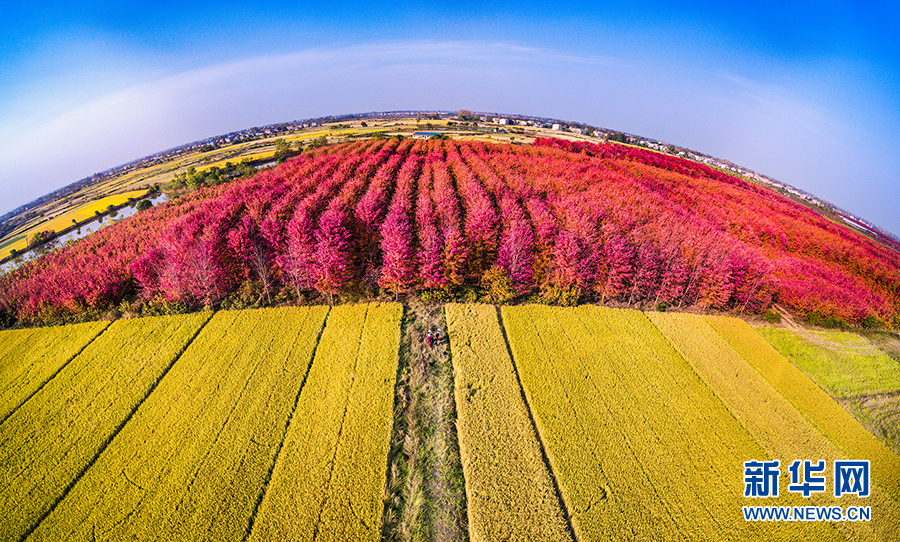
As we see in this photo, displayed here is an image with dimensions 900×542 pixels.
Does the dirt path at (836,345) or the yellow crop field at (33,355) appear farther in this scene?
the dirt path at (836,345)

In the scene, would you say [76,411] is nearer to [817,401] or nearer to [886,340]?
[817,401]

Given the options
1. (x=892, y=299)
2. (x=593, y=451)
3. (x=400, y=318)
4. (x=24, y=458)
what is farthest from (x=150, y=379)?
(x=892, y=299)

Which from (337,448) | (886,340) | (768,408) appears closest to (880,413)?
(768,408)

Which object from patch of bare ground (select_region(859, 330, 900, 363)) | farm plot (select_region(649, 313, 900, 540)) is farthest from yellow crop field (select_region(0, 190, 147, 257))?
patch of bare ground (select_region(859, 330, 900, 363))

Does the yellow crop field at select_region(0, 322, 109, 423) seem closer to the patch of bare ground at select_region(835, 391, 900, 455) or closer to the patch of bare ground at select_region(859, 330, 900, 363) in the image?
the patch of bare ground at select_region(835, 391, 900, 455)

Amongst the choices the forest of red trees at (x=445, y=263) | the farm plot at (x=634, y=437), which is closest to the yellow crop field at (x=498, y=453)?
the farm plot at (x=634, y=437)

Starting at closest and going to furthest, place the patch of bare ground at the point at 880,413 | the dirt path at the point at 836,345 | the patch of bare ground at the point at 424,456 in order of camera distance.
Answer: the patch of bare ground at the point at 424,456
the patch of bare ground at the point at 880,413
the dirt path at the point at 836,345

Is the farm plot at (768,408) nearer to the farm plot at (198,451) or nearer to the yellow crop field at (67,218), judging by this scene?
the farm plot at (198,451)
